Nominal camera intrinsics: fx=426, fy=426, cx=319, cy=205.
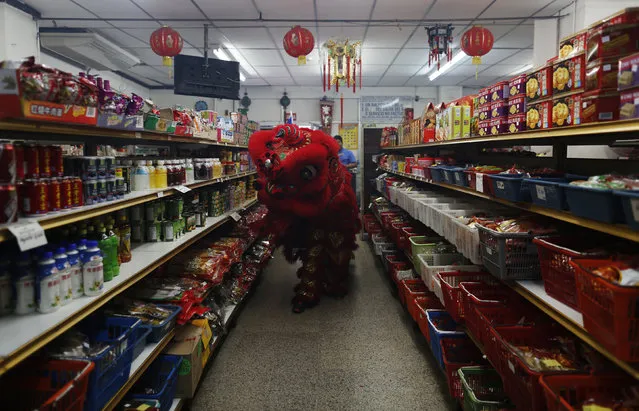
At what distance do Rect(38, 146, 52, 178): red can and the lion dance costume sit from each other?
228 cm

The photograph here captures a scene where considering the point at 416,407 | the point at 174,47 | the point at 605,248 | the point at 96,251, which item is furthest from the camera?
the point at 174,47

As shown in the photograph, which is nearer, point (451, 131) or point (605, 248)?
point (605, 248)

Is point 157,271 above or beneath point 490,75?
beneath

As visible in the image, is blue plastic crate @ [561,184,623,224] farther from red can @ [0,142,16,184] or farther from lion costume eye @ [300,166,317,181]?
lion costume eye @ [300,166,317,181]

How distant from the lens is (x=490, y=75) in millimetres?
10172

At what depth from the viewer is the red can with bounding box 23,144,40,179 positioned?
1688 millimetres

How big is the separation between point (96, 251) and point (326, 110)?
9651 mm

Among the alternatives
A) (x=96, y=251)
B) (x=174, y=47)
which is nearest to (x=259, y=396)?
(x=96, y=251)

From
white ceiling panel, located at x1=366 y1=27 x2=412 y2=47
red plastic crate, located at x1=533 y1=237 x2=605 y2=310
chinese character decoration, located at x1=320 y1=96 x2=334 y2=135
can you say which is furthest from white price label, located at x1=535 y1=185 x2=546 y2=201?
chinese character decoration, located at x1=320 y1=96 x2=334 y2=135

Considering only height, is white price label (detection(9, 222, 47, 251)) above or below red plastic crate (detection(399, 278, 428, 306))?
above

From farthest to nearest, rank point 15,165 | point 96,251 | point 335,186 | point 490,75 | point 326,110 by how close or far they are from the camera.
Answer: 1. point 326,110
2. point 490,75
3. point 335,186
4. point 96,251
5. point 15,165

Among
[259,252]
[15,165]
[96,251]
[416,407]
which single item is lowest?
[416,407]

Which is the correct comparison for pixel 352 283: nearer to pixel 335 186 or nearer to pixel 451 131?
pixel 335 186

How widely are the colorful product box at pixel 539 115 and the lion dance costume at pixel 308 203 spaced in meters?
2.11
